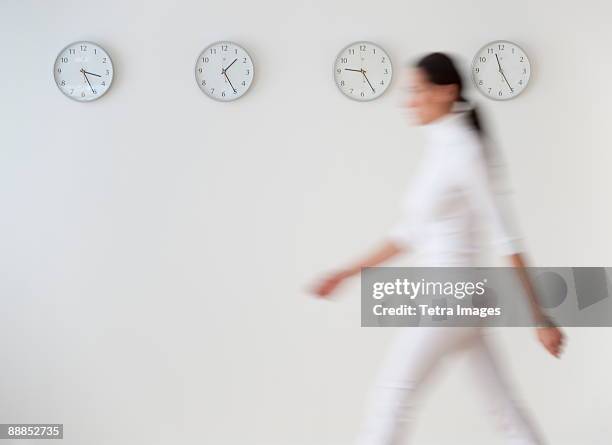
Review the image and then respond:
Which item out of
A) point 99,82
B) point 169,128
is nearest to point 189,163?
point 169,128

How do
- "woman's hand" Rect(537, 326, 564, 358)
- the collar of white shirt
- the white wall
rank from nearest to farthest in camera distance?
"woman's hand" Rect(537, 326, 564, 358) < the collar of white shirt < the white wall

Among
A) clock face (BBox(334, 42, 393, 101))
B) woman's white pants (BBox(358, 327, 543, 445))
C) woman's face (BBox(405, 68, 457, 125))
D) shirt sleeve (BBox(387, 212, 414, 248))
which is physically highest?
clock face (BBox(334, 42, 393, 101))

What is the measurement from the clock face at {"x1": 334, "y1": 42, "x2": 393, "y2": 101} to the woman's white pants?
1.79 meters

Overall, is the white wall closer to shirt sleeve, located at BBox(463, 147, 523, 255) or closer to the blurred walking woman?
the blurred walking woman

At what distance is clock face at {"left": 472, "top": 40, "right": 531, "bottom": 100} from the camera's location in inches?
Answer: 151

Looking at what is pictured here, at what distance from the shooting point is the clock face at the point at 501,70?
3.83m

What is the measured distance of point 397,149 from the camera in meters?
3.82

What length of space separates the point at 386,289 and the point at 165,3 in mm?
1739

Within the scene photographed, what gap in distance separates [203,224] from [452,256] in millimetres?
1782

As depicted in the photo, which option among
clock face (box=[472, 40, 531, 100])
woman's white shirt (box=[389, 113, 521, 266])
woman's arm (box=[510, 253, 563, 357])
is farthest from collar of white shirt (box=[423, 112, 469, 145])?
clock face (box=[472, 40, 531, 100])

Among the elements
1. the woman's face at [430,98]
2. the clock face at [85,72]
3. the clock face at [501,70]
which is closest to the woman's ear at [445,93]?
the woman's face at [430,98]

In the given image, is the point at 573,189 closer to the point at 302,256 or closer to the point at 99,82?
the point at 302,256

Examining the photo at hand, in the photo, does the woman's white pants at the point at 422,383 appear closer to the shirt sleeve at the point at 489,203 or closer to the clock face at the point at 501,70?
the shirt sleeve at the point at 489,203

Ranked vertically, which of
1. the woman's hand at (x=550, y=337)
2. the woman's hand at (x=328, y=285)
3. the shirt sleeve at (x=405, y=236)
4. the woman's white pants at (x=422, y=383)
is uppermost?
the shirt sleeve at (x=405, y=236)
